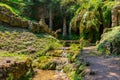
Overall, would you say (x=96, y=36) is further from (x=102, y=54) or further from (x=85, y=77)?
(x=85, y=77)

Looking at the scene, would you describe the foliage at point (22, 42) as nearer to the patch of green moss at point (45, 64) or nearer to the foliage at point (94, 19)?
the patch of green moss at point (45, 64)

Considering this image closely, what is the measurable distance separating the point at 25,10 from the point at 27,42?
16063 mm

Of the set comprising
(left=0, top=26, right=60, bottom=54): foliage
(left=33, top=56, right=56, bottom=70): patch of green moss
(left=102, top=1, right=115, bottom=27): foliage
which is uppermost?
(left=102, top=1, right=115, bottom=27): foliage

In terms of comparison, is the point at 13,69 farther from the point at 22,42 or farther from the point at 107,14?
the point at 107,14

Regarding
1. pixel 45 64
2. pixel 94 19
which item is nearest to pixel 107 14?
pixel 94 19

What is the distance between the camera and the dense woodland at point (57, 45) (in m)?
10.5

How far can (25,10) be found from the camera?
33094 mm

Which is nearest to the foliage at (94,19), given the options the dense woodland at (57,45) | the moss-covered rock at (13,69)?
the dense woodland at (57,45)

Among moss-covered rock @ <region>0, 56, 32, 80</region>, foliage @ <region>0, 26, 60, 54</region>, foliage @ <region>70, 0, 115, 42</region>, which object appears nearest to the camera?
moss-covered rock @ <region>0, 56, 32, 80</region>

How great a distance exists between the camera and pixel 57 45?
17.8m

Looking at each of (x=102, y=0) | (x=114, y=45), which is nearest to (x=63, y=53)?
(x=114, y=45)

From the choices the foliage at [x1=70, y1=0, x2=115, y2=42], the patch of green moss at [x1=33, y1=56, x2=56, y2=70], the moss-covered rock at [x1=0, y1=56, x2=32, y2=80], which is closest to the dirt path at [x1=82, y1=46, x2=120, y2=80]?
the patch of green moss at [x1=33, y1=56, x2=56, y2=70]

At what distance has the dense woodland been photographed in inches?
412

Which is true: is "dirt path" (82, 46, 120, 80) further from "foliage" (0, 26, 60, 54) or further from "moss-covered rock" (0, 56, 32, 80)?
"foliage" (0, 26, 60, 54)
